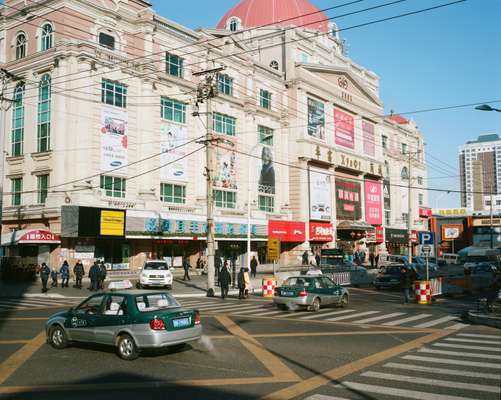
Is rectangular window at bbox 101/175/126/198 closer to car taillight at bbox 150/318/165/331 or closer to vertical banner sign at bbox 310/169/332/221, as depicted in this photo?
vertical banner sign at bbox 310/169/332/221

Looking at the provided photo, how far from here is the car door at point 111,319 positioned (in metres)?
11.6

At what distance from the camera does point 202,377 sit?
31.8ft

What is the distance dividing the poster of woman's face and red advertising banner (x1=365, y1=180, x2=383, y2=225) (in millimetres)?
19630

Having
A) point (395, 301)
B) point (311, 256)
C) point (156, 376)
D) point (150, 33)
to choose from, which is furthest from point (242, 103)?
point (156, 376)

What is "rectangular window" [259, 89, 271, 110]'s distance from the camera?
2195 inches

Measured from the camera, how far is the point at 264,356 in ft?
37.9

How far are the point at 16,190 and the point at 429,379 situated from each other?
38.1m

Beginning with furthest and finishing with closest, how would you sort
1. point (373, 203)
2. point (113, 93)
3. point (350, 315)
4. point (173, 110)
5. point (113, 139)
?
point (373, 203)
point (173, 110)
point (113, 93)
point (113, 139)
point (350, 315)

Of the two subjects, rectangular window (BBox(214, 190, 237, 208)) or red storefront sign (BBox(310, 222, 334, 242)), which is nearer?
rectangular window (BBox(214, 190, 237, 208))

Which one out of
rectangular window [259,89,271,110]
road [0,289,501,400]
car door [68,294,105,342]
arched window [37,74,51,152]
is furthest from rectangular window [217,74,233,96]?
car door [68,294,105,342]

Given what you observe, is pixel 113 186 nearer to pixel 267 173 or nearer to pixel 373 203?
pixel 267 173

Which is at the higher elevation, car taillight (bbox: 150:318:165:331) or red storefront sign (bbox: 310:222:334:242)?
red storefront sign (bbox: 310:222:334:242)

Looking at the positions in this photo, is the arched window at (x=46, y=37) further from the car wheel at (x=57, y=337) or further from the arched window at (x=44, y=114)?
the car wheel at (x=57, y=337)

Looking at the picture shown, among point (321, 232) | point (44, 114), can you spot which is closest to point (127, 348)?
point (44, 114)
